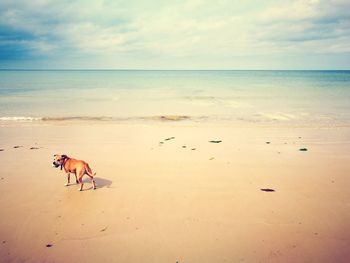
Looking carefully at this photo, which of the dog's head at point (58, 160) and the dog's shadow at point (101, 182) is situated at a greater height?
the dog's head at point (58, 160)

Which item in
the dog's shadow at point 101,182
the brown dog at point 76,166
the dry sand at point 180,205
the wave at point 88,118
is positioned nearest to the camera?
the dry sand at point 180,205

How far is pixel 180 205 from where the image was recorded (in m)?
5.59

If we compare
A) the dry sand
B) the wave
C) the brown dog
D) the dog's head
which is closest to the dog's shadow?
the dry sand

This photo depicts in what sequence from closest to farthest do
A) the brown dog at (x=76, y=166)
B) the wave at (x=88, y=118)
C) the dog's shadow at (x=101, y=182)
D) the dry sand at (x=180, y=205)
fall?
the dry sand at (x=180, y=205)
the brown dog at (x=76, y=166)
the dog's shadow at (x=101, y=182)
the wave at (x=88, y=118)

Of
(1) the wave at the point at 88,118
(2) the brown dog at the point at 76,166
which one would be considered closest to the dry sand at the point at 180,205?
(2) the brown dog at the point at 76,166

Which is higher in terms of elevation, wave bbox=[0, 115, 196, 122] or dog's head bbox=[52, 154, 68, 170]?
dog's head bbox=[52, 154, 68, 170]

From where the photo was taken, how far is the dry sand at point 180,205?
4.25m

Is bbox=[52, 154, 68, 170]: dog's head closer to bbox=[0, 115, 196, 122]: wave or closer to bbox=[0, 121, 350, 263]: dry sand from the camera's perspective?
bbox=[0, 121, 350, 263]: dry sand

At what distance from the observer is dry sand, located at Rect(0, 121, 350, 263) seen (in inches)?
167

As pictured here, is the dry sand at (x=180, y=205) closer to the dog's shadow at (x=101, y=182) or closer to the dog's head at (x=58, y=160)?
the dog's shadow at (x=101, y=182)

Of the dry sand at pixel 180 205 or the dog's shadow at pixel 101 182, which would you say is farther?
the dog's shadow at pixel 101 182

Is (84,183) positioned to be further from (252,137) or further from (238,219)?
(252,137)

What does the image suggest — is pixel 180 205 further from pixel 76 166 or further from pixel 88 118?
pixel 88 118

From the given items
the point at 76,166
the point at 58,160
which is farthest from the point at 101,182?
the point at 58,160
